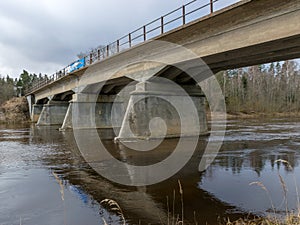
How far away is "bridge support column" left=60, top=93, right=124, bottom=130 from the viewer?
31.9 m

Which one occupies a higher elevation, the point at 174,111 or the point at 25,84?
the point at 25,84

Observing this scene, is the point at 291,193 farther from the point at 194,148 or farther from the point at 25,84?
the point at 25,84

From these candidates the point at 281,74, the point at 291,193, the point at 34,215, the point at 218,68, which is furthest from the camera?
the point at 281,74

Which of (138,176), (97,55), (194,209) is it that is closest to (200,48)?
(138,176)

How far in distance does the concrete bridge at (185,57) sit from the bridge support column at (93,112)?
12cm

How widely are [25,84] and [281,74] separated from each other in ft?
301

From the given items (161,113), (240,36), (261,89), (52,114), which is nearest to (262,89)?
(261,89)

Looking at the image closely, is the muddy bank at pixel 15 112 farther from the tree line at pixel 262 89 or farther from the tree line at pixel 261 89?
the tree line at pixel 262 89

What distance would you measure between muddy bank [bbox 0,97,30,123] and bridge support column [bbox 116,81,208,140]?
52605mm

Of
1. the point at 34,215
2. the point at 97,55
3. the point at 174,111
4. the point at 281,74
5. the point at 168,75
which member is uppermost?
the point at 281,74

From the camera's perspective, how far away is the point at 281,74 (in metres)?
85.3

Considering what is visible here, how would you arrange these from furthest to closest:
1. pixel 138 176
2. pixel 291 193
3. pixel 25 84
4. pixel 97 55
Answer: pixel 25 84, pixel 97 55, pixel 138 176, pixel 291 193

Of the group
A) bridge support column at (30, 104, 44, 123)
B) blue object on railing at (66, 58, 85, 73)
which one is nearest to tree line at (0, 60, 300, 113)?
bridge support column at (30, 104, 44, 123)

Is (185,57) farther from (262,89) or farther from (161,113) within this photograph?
(262,89)
